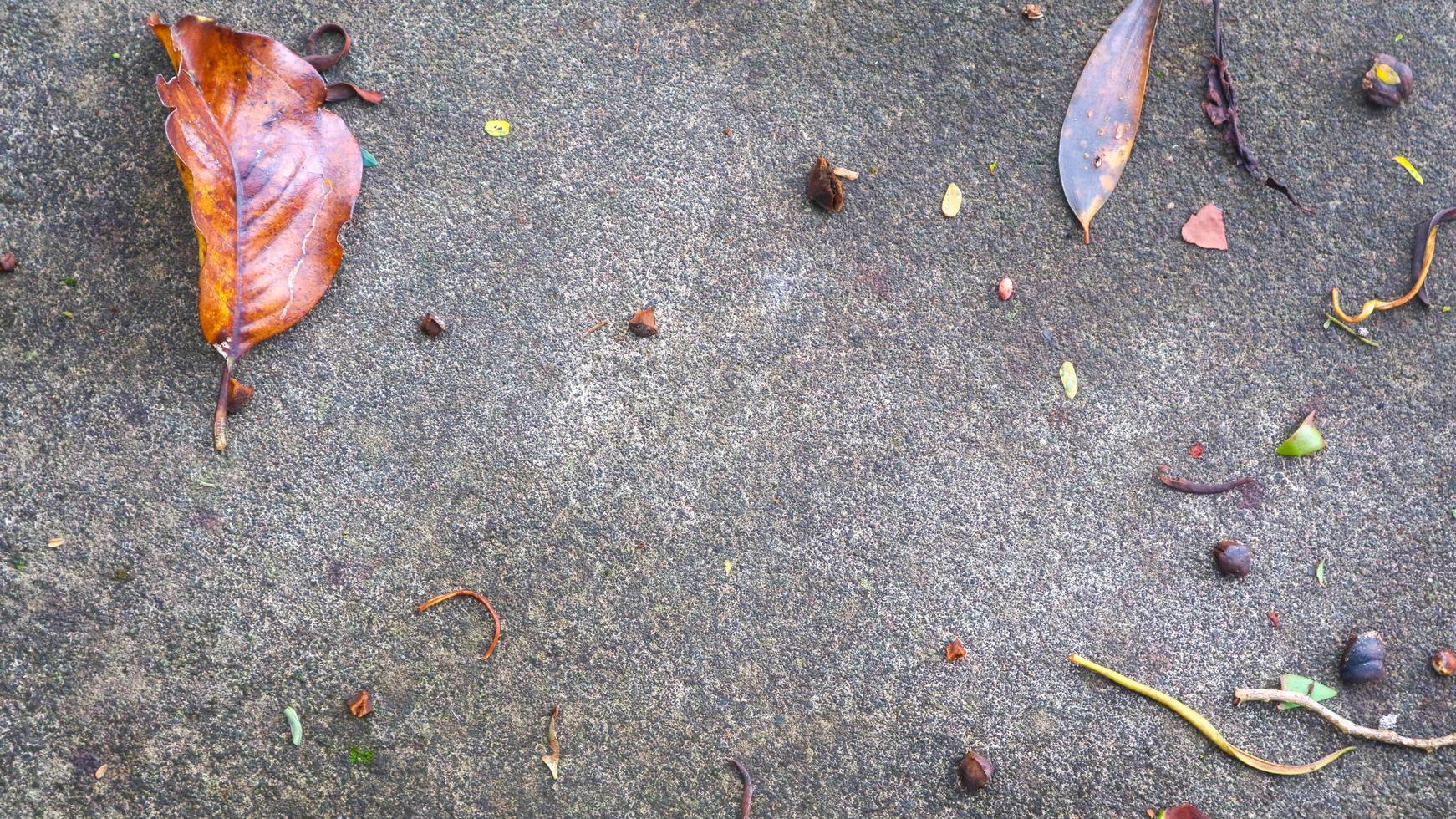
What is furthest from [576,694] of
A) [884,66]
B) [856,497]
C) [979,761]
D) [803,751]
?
[884,66]

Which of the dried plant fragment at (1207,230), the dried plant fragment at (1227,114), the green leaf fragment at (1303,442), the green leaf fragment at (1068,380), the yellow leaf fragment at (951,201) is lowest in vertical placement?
the green leaf fragment at (1303,442)

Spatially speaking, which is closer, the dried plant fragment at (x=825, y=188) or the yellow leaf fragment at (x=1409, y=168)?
the dried plant fragment at (x=825, y=188)

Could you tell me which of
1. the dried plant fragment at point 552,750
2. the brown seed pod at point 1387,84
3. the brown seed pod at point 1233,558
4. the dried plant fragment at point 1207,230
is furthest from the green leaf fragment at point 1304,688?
the dried plant fragment at point 552,750

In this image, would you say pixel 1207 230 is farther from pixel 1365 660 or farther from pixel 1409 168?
pixel 1365 660

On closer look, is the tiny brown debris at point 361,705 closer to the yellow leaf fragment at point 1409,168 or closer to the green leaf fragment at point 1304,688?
the green leaf fragment at point 1304,688

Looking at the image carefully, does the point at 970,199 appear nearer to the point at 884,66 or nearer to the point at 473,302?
the point at 884,66

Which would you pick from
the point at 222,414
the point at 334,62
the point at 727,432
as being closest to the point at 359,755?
the point at 222,414
